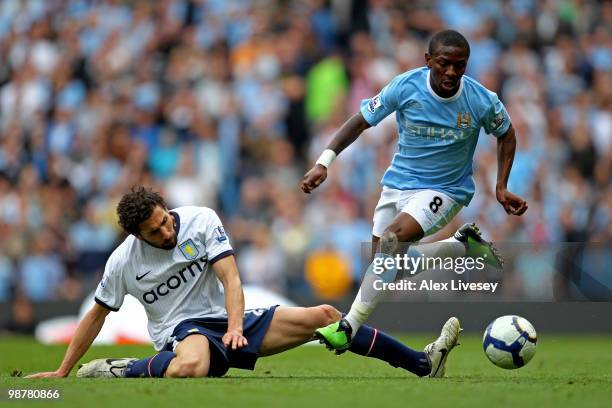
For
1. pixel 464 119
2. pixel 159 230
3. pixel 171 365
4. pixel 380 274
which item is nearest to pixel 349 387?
pixel 380 274

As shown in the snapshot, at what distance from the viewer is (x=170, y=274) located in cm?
855

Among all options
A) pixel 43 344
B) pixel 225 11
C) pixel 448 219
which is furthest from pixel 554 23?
pixel 448 219

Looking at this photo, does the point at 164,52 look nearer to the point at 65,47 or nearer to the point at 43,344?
the point at 65,47

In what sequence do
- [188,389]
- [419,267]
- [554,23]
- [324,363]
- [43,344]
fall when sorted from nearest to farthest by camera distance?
[188,389] < [419,267] < [324,363] < [43,344] < [554,23]

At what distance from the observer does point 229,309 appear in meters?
8.23

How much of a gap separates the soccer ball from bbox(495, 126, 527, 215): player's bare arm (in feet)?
2.79

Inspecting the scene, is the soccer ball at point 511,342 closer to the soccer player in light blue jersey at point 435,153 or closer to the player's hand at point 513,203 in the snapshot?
the soccer player in light blue jersey at point 435,153

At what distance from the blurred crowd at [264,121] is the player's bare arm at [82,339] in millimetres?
8154

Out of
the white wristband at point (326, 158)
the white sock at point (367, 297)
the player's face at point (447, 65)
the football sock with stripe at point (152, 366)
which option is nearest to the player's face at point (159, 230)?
the football sock with stripe at point (152, 366)

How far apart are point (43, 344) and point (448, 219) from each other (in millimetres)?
7513

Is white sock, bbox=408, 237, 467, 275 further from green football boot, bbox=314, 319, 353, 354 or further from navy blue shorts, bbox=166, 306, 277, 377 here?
navy blue shorts, bbox=166, 306, 277, 377

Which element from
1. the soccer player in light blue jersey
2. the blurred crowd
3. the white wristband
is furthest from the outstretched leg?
the blurred crowd

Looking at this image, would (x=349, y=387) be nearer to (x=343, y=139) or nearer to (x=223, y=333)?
(x=223, y=333)

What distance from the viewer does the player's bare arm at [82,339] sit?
8.43 meters
